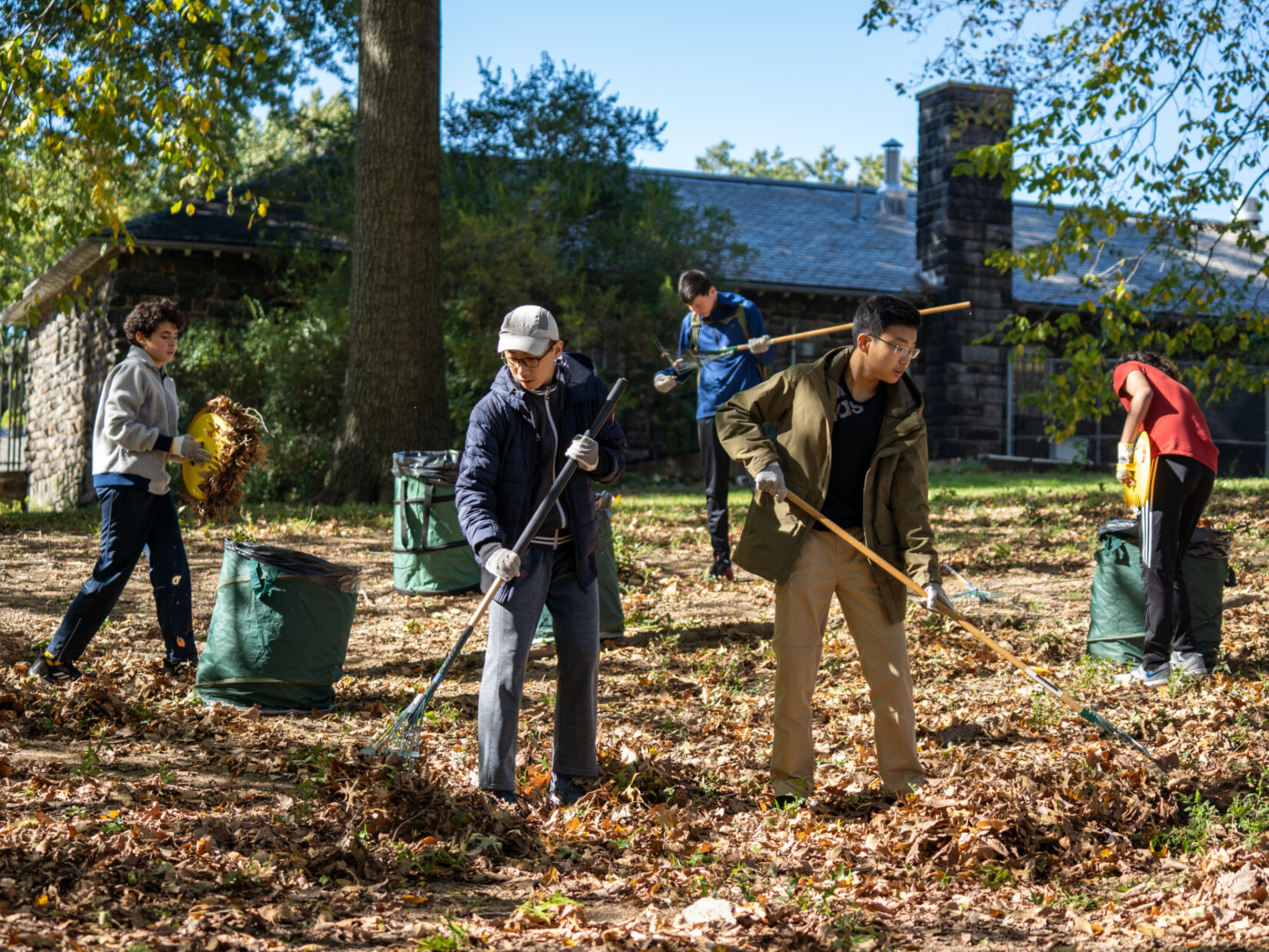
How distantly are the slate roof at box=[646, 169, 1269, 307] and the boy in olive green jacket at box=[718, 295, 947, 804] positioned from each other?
554 inches

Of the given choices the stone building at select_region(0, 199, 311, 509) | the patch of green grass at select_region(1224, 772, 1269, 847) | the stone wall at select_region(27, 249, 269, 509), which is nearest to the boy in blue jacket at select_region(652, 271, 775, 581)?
the patch of green grass at select_region(1224, 772, 1269, 847)

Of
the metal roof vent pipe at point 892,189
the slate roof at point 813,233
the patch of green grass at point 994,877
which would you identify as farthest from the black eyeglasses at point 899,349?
the metal roof vent pipe at point 892,189

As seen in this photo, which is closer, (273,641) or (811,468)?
(811,468)

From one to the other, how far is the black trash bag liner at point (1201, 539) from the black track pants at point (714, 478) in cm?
255

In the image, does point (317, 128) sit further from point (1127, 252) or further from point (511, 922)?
point (511, 922)

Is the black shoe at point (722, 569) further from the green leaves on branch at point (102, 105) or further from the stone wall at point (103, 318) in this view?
the stone wall at point (103, 318)

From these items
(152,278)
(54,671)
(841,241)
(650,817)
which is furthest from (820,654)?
(841,241)

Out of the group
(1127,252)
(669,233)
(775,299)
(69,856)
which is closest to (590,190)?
(669,233)

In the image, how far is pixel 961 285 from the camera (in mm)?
20516

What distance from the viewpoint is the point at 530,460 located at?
4.48 metres

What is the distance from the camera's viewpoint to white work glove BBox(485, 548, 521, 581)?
13.6ft

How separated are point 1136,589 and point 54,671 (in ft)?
18.1

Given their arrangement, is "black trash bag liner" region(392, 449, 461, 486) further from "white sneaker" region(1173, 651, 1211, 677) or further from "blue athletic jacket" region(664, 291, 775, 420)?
"white sneaker" region(1173, 651, 1211, 677)

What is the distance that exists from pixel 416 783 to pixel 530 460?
1.21 meters
